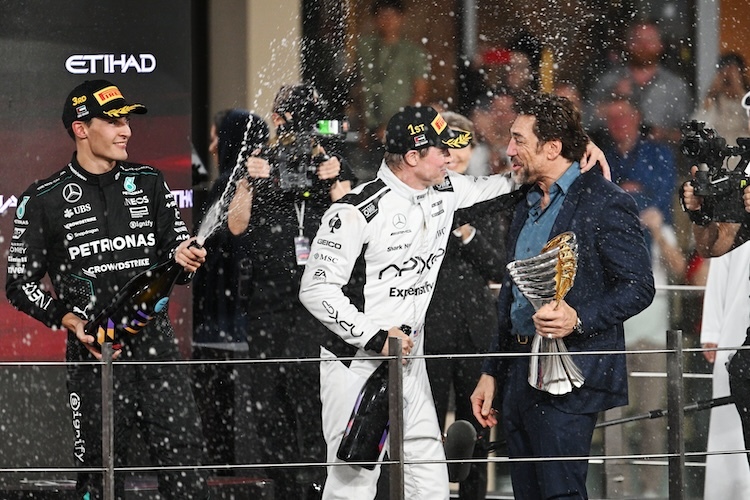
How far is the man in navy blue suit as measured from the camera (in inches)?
189

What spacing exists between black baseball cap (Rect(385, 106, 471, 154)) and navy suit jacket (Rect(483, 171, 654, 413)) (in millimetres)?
548

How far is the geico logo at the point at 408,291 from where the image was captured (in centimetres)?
521

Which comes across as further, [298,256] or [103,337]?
[298,256]

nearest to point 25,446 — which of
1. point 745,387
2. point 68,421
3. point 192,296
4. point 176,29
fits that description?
Answer: point 68,421

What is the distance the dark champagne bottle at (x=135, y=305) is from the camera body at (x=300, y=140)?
0.91 metres

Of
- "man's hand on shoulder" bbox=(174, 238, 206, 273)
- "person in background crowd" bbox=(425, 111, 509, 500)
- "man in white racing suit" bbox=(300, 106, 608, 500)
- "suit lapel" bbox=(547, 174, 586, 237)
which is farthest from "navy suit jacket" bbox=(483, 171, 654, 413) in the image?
"man's hand on shoulder" bbox=(174, 238, 206, 273)

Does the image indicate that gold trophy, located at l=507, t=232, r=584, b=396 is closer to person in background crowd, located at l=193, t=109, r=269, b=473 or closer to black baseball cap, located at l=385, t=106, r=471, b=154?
black baseball cap, located at l=385, t=106, r=471, b=154

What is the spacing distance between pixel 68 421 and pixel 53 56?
155 cm

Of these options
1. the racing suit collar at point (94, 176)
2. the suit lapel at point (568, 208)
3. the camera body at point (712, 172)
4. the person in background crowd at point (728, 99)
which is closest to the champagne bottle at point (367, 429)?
the suit lapel at point (568, 208)

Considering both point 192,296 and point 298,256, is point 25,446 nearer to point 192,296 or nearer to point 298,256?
point 192,296

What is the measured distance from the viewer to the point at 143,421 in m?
5.30

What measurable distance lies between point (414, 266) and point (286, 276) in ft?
3.40

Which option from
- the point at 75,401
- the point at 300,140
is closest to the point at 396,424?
the point at 75,401

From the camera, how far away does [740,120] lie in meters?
6.61
